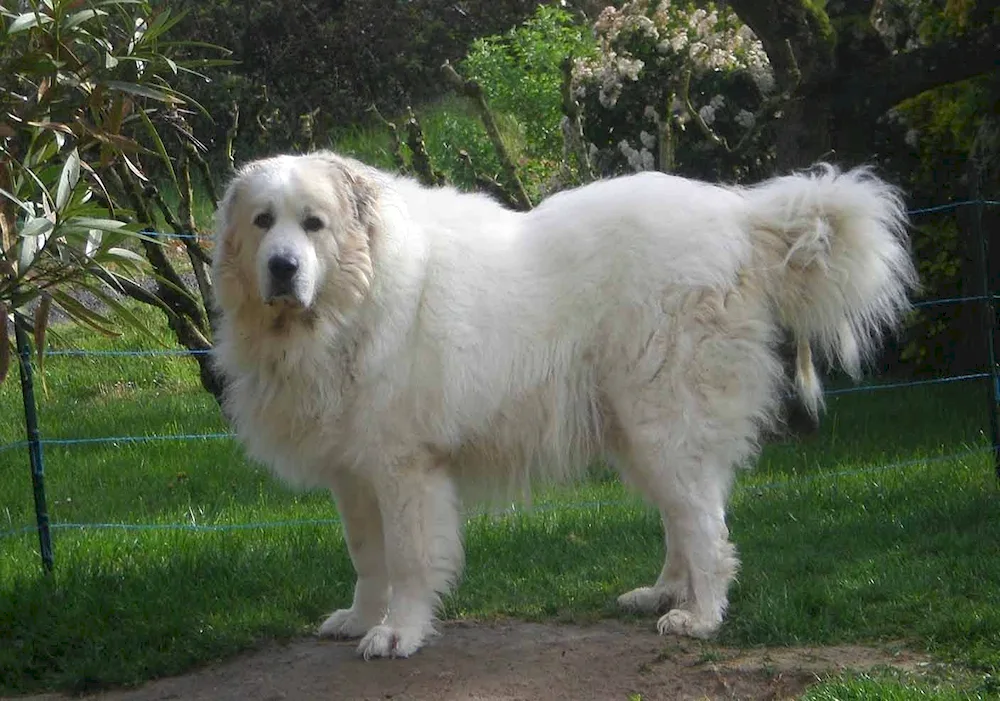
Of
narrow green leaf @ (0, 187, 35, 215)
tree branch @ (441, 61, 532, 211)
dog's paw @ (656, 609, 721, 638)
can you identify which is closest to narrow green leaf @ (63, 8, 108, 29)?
narrow green leaf @ (0, 187, 35, 215)

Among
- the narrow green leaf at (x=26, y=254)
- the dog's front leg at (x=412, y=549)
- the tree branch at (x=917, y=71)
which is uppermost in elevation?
the tree branch at (x=917, y=71)

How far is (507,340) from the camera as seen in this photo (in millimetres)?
4816

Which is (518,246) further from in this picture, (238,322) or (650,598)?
(650,598)

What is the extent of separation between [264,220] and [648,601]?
2087mm

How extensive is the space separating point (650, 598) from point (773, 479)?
232 centimetres

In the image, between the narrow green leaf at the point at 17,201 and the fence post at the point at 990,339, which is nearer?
the narrow green leaf at the point at 17,201

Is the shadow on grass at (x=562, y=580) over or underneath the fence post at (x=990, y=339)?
underneath

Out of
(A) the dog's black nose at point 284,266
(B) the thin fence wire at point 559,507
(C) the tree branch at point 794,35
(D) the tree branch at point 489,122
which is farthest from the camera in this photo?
(D) the tree branch at point 489,122

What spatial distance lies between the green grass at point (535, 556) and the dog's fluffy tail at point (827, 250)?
3.43ft

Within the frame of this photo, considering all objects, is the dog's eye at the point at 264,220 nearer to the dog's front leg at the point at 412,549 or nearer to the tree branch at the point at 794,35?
the dog's front leg at the point at 412,549

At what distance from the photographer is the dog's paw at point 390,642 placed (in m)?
4.61

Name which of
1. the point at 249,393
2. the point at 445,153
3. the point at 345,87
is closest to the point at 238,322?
the point at 249,393

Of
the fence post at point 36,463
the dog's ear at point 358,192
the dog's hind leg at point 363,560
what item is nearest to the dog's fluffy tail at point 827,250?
the dog's ear at point 358,192

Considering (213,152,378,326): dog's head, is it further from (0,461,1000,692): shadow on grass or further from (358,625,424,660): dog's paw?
(0,461,1000,692): shadow on grass
